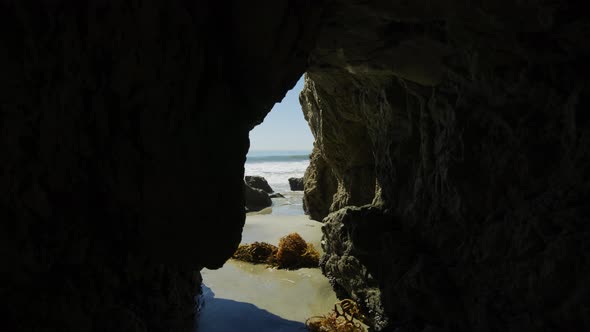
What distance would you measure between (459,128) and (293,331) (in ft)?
11.5

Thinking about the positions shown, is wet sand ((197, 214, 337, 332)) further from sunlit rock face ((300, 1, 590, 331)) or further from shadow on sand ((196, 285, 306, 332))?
sunlit rock face ((300, 1, 590, 331))

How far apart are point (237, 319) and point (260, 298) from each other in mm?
763

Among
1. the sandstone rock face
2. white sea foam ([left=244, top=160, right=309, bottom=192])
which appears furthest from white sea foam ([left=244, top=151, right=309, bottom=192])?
Result: the sandstone rock face

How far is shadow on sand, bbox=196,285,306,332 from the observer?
504 centimetres

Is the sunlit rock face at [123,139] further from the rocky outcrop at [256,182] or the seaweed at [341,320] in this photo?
the rocky outcrop at [256,182]

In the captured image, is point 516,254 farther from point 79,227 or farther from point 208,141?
point 79,227

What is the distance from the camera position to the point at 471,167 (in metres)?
3.88

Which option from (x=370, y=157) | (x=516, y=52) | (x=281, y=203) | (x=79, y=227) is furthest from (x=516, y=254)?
(x=281, y=203)

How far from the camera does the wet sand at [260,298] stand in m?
5.20

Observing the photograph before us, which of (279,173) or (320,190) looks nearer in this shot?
(320,190)

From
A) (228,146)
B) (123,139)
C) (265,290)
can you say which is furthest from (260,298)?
(123,139)

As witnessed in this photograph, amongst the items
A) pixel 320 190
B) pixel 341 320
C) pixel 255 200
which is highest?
pixel 320 190

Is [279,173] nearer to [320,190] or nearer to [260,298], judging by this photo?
[320,190]

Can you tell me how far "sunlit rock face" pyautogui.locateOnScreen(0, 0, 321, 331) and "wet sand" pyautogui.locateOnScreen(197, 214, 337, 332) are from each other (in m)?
1.71
